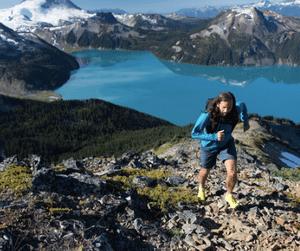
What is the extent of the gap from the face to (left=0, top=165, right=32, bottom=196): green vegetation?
696cm

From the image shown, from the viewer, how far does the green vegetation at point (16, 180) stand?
672 inches

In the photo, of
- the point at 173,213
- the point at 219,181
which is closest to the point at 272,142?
the point at 219,181

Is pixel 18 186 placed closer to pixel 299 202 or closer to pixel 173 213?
pixel 173 213

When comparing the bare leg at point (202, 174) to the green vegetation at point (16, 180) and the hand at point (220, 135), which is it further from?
the green vegetation at point (16, 180)

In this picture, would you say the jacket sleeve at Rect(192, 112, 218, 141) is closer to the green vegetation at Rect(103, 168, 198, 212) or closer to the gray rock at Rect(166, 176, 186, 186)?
the green vegetation at Rect(103, 168, 198, 212)

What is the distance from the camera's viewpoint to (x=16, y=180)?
18.2 meters

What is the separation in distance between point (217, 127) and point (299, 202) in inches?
208

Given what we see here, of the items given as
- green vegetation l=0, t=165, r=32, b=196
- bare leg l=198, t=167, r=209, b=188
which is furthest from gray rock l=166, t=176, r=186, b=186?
green vegetation l=0, t=165, r=32, b=196

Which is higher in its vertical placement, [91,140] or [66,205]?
[66,205]

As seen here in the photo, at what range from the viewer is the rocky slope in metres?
13.7

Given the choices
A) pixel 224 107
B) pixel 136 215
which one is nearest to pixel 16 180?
pixel 136 215

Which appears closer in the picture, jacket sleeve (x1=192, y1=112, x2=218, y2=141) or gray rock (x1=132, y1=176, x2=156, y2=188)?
jacket sleeve (x1=192, y1=112, x2=218, y2=141)

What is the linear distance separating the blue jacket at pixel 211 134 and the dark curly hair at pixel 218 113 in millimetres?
124

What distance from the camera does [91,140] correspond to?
172750 millimetres
